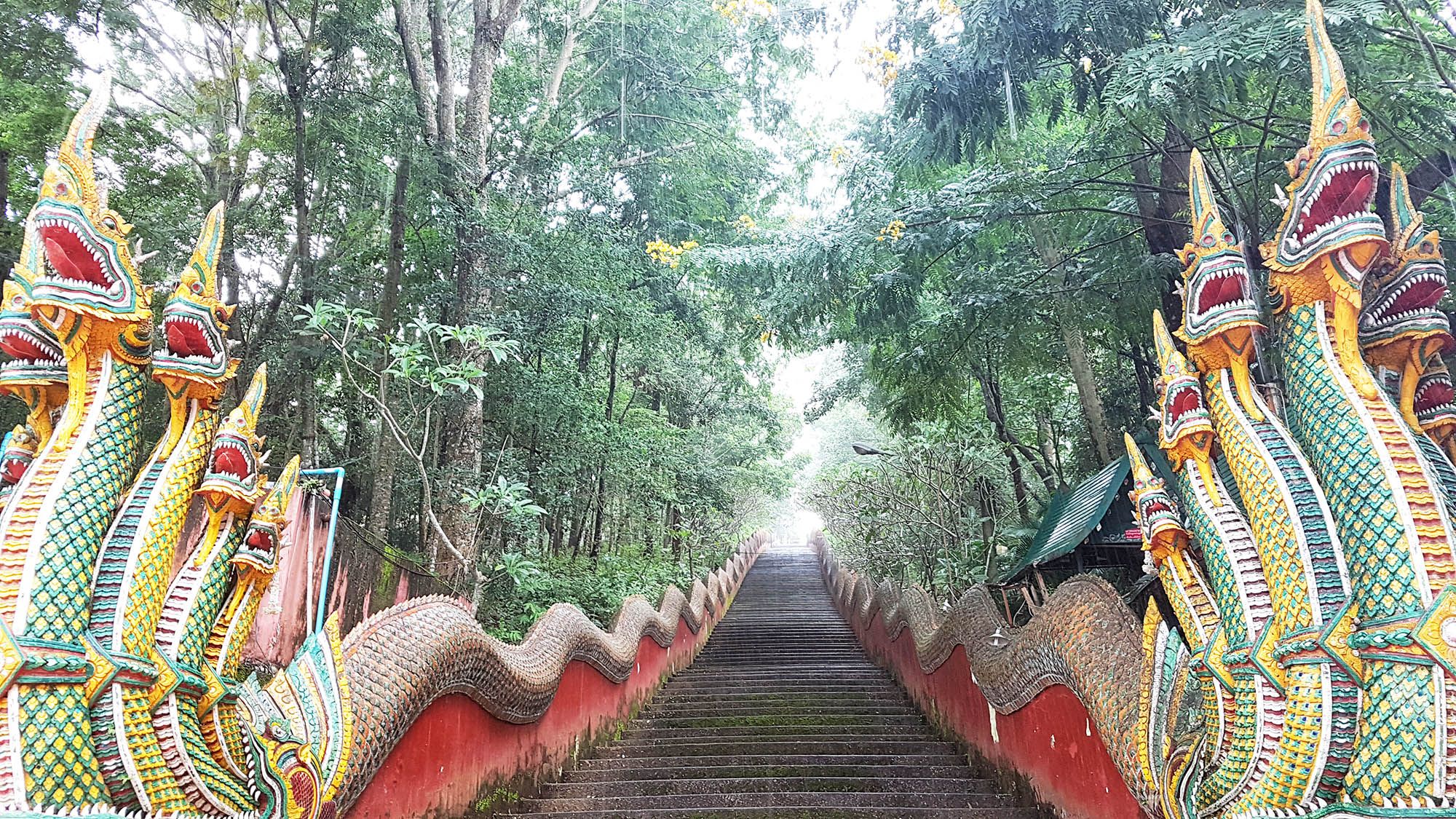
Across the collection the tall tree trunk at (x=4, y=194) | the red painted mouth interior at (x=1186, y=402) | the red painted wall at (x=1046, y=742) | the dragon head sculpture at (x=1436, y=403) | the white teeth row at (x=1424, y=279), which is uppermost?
the tall tree trunk at (x=4, y=194)

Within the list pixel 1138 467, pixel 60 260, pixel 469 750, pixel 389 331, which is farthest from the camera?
pixel 389 331

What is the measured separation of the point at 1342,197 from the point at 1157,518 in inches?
41.3

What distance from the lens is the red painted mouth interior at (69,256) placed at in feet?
6.09

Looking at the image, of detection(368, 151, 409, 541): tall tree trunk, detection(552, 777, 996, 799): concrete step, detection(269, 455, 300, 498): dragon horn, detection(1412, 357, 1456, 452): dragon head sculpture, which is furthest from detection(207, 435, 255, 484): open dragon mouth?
detection(368, 151, 409, 541): tall tree trunk

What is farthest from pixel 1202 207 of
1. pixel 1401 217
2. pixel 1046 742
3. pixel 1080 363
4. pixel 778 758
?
pixel 1080 363

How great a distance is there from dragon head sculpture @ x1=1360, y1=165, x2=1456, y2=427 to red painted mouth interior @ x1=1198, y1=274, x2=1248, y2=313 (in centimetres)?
33

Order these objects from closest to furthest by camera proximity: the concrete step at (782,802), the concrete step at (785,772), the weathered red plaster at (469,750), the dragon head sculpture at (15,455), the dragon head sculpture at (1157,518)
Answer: the dragon head sculpture at (15,455)
the dragon head sculpture at (1157,518)
the weathered red plaster at (469,750)
the concrete step at (782,802)
the concrete step at (785,772)

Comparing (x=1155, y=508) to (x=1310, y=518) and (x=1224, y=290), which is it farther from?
(x=1224, y=290)

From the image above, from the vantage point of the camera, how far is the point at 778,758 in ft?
15.2

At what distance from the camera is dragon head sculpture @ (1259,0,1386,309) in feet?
6.23

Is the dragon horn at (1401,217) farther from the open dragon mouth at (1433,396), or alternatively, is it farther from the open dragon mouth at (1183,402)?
the open dragon mouth at (1183,402)

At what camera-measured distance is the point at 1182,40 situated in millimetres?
3141

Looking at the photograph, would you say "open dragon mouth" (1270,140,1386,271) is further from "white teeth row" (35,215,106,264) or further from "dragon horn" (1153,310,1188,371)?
"white teeth row" (35,215,106,264)

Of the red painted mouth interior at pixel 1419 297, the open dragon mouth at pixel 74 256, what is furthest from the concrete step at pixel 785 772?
the open dragon mouth at pixel 74 256
